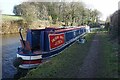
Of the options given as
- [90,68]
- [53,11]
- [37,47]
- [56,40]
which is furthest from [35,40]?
[53,11]

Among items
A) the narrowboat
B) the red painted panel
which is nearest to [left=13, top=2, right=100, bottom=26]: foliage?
the red painted panel

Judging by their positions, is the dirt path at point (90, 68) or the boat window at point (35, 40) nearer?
the dirt path at point (90, 68)

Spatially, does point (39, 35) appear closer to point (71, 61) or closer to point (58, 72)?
point (71, 61)

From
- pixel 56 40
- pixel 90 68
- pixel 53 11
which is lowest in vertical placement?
pixel 90 68

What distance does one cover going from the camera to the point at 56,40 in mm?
17047

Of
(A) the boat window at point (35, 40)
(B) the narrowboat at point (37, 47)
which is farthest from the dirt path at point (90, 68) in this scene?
(A) the boat window at point (35, 40)

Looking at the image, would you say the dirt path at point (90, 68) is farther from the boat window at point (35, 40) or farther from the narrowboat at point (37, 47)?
the boat window at point (35, 40)

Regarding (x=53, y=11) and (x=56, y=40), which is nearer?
(x=56, y=40)

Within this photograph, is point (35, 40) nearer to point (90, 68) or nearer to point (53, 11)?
point (90, 68)

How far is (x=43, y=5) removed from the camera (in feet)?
193

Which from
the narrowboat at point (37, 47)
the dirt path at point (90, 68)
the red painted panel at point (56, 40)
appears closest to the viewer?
the dirt path at point (90, 68)

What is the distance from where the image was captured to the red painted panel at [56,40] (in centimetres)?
1605

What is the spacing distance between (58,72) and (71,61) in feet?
8.16

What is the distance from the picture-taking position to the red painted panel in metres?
16.0
